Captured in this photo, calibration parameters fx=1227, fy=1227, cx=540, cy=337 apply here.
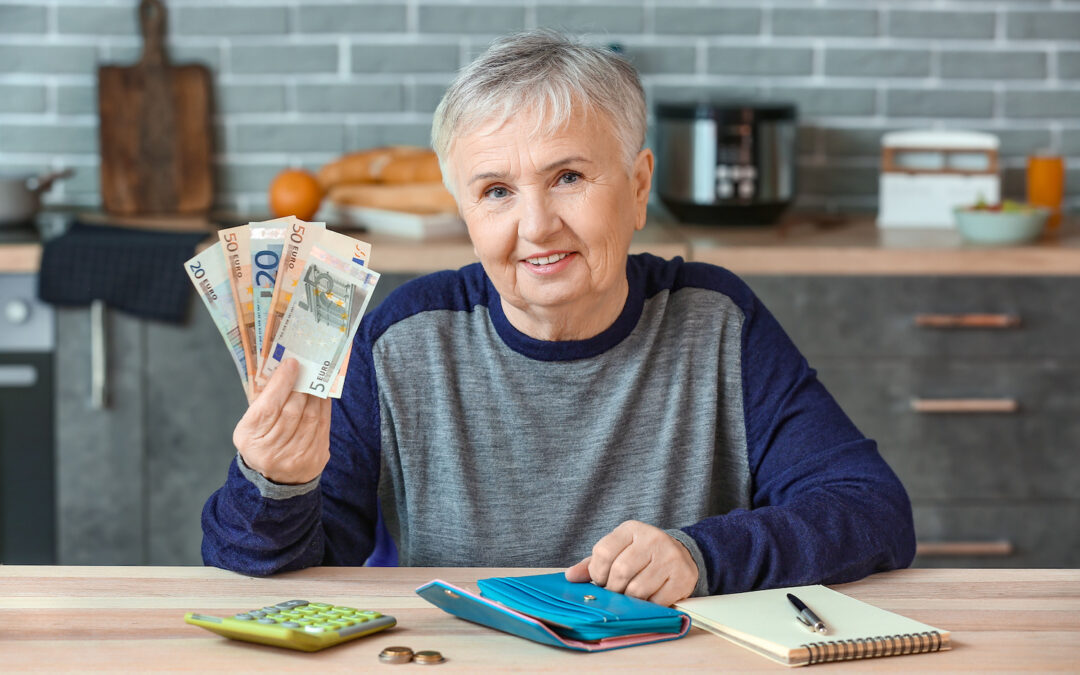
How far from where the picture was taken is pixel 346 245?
4.09 feet

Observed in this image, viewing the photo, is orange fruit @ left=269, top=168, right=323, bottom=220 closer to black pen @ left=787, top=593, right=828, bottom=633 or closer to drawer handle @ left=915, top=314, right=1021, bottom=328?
drawer handle @ left=915, top=314, right=1021, bottom=328

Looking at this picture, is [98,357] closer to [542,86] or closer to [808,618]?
[542,86]

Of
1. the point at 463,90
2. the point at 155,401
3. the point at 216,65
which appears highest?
the point at 216,65

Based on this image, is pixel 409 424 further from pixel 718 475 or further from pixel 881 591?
pixel 881 591

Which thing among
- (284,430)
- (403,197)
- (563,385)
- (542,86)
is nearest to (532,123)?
(542,86)

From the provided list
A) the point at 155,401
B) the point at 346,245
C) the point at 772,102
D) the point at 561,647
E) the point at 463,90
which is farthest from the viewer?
the point at 772,102

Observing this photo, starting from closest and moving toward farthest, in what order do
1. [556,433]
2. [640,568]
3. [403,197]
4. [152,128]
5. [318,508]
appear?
[640,568] → [318,508] → [556,433] → [403,197] → [152,128]

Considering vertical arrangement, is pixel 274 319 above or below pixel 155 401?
above

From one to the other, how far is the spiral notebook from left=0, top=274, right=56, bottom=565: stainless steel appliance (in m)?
1.98

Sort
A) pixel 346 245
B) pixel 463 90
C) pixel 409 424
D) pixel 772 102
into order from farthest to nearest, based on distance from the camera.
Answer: pixel 772 102 < pixel 409 424 < pixel 463 90 < pixel 346 245

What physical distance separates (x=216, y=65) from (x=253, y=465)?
88.4 inches

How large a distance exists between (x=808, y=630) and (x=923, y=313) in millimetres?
1748

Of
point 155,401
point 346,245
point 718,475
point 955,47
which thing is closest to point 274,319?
point 346,245

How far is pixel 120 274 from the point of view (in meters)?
2.71
